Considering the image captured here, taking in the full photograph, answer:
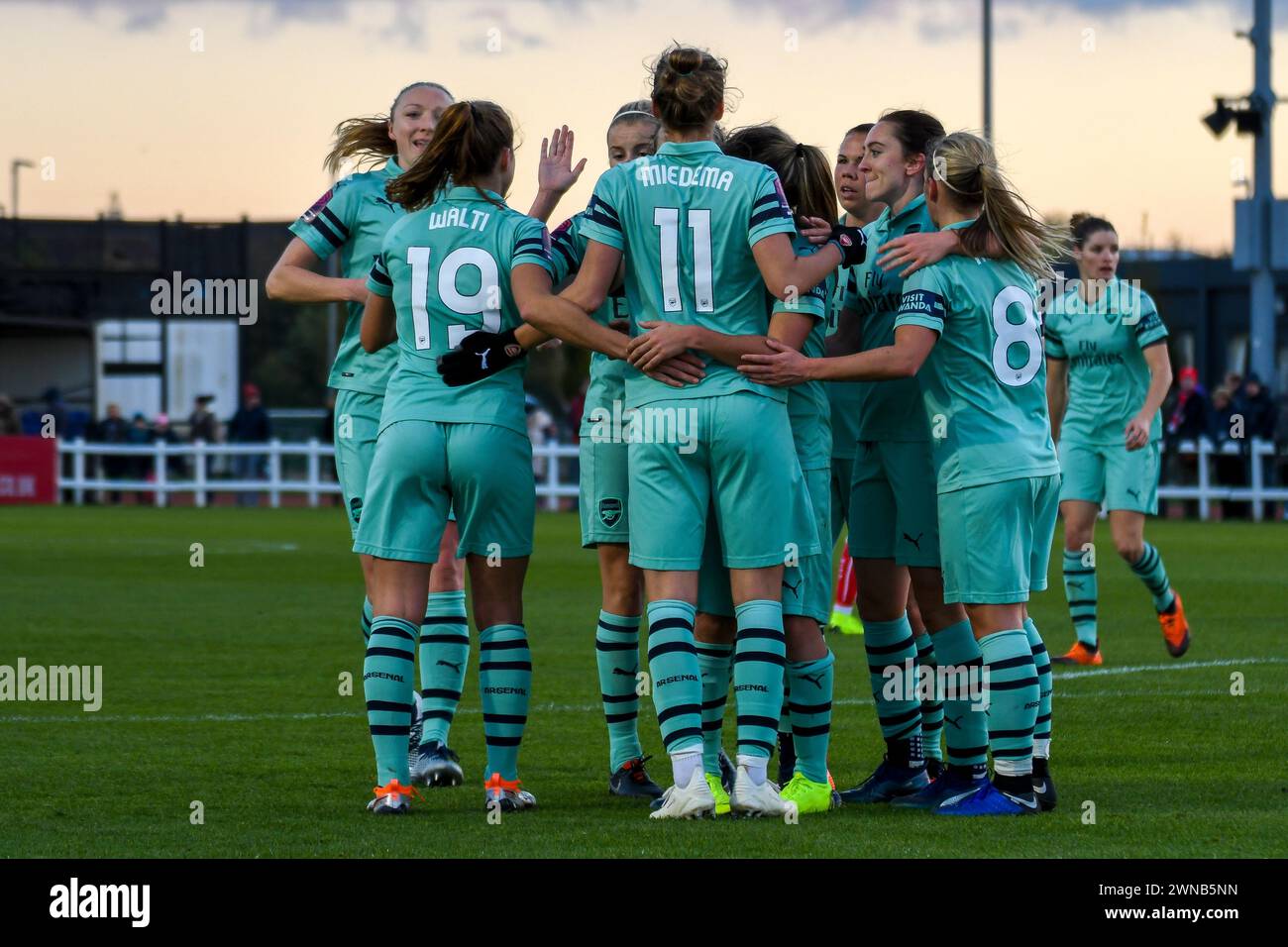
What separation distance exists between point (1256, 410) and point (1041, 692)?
23345 millimetres

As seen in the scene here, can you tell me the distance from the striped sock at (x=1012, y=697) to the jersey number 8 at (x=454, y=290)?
1859 millimetres

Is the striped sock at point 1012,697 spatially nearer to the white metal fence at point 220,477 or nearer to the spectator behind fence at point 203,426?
the white metal fence at point 220,477

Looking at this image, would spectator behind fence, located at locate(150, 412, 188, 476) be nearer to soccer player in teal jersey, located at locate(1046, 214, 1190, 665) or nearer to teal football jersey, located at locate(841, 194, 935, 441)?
soccer player in teal jersey, located at locate(1046, 214, 1190, 665)

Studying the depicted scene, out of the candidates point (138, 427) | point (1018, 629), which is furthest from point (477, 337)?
point (138, 427)

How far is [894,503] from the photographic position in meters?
6.75

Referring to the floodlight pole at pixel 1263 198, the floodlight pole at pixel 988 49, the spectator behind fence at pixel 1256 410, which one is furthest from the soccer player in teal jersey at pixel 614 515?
the floodlight pole at pixel 988 49

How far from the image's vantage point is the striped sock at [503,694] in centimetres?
644

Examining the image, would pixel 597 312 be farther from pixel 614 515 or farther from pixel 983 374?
pixel 983 374

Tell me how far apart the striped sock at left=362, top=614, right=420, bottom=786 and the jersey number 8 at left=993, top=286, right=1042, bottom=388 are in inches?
78.9

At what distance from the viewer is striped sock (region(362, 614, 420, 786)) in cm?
625

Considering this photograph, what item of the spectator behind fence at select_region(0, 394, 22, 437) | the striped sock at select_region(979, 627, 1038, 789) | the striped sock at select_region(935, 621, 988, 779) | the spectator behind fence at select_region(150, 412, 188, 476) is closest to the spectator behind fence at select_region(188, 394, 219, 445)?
the spectator behind fence at select_region(150, 412, 188, 476)

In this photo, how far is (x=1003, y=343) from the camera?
632 cm
